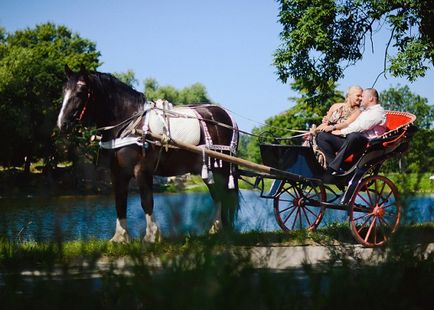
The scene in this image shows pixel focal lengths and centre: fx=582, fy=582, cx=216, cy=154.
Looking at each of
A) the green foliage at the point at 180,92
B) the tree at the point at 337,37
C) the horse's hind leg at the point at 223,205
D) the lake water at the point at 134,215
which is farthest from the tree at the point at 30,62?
the green foliage at the point at 180,92

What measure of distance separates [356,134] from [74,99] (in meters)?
4.02

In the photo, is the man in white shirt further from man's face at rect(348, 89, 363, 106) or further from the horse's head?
the horse's head

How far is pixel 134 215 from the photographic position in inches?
122

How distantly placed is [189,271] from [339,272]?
0.83m

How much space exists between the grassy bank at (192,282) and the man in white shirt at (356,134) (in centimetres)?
545

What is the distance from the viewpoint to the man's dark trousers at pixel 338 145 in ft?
27.4

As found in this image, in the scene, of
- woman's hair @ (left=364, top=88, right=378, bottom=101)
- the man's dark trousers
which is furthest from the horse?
woman's hair @ (left=364, top=88, right=378, bottom=101)

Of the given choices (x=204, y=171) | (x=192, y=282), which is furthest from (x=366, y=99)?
(x=192, y=282)

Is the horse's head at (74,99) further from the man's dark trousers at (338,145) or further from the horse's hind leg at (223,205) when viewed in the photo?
the horse's hind leg at (223,205)

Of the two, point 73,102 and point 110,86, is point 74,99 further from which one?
point 110,86

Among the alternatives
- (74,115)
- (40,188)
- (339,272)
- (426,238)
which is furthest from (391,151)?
(40,188)

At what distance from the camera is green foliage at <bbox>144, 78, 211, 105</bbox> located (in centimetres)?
9486

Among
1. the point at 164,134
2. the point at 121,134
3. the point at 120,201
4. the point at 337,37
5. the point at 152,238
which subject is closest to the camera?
the point at 152,238

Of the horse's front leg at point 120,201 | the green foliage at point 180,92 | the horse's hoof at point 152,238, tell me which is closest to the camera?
the horse's hoof at point 152,238
